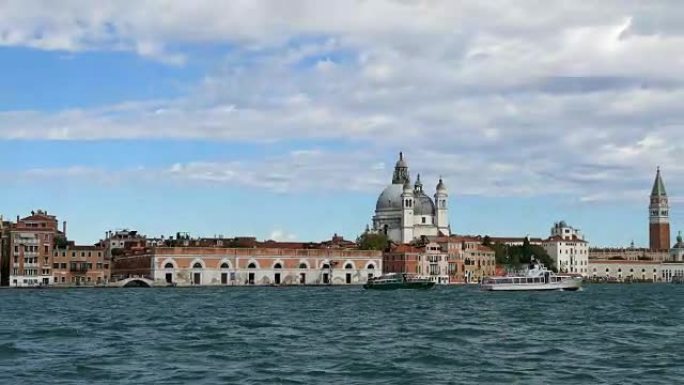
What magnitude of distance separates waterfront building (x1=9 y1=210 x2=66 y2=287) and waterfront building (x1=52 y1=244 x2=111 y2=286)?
1028 millimetres

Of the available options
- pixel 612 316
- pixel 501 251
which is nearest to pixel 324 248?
pixel 501 251

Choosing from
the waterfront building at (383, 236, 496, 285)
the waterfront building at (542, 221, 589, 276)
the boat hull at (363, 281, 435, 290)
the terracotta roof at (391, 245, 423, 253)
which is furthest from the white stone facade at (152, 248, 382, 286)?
the waterfront building at (542, 221, 589, 276)

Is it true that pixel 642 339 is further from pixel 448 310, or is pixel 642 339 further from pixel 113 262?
pixel 113 262

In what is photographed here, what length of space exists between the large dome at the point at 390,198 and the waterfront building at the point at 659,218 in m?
55.9

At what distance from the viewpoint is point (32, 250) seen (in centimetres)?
10662

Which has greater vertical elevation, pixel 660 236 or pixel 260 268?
pixel 660 236

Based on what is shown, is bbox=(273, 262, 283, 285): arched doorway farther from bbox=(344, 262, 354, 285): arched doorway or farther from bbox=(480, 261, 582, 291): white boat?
bbox=(480, 261, 582, 291): white boat

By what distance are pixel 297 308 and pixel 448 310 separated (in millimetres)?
7003

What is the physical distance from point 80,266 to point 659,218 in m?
113

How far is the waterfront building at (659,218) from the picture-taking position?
190375 mm

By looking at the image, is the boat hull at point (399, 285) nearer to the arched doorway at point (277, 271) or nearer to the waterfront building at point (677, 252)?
the arched doorway at point (277, 271)

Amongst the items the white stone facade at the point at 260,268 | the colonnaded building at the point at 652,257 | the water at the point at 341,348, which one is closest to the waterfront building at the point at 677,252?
the colonnaded building at the point at 652,257

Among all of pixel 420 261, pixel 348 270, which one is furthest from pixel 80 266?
pixel 420 261

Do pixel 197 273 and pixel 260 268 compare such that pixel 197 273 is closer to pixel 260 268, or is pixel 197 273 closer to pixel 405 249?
pixel 260 268
